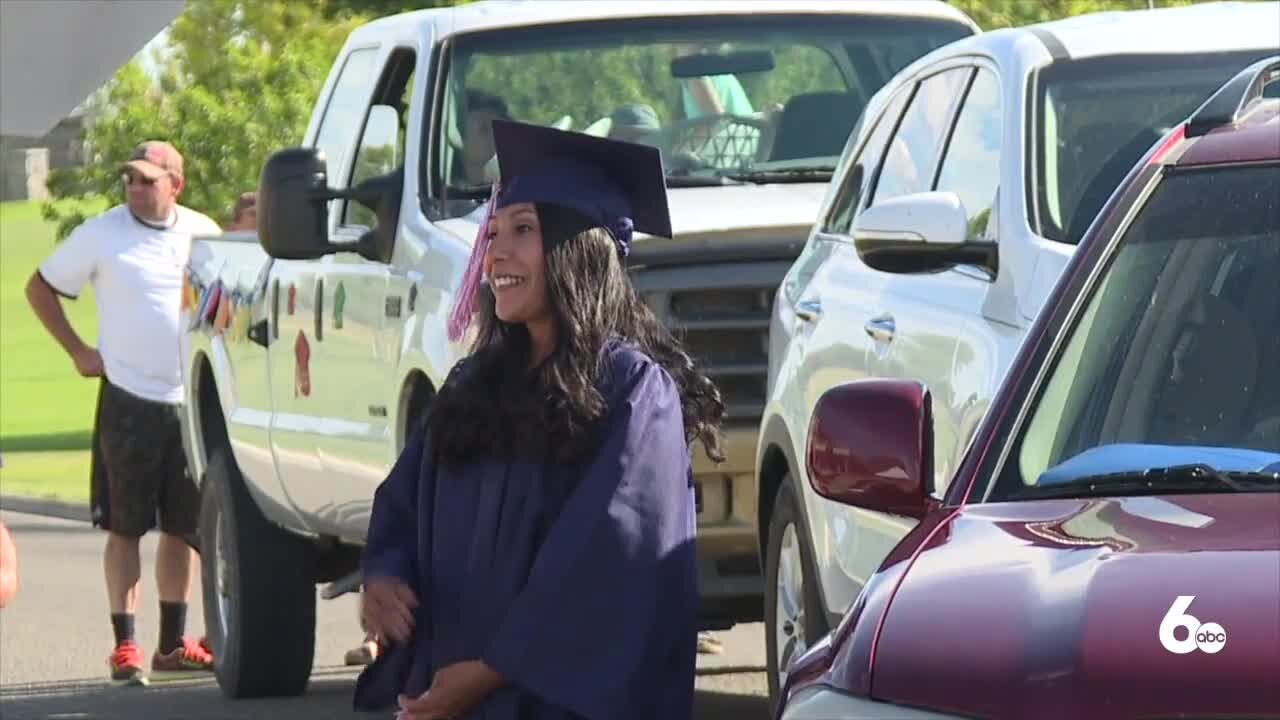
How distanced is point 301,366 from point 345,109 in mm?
952

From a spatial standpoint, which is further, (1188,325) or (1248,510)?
(1188,325)

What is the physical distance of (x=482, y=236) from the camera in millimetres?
5598

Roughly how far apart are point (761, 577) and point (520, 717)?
163 inches

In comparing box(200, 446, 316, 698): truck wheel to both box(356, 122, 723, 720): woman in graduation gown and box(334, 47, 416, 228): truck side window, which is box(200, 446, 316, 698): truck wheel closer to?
box(334, 47, 416, 228): truck side window

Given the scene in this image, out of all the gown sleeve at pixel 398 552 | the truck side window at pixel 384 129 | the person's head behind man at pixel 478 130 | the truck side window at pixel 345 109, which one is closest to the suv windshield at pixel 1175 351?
the gown sleeve at pixel 398 552

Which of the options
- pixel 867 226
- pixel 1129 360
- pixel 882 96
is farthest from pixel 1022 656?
pixel 882 96

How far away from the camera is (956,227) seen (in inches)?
280

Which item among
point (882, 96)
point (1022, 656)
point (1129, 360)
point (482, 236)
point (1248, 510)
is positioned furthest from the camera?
point (882, 96)

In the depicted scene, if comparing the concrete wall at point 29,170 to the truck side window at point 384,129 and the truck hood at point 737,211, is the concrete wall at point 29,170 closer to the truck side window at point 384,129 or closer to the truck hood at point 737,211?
the truck side window at point 384,129

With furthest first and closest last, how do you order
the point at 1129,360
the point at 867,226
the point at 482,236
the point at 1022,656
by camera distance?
the point at 867,226 < the point at 482,236 < the point at 1129,360 < the point at 1022,656

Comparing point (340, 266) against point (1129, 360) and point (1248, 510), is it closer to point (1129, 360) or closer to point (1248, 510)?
A: point (1129, 360)

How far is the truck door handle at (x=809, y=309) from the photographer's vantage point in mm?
8414

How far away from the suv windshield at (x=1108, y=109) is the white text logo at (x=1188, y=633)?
11.5ft

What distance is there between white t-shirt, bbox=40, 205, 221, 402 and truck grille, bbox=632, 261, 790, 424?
166 inches
